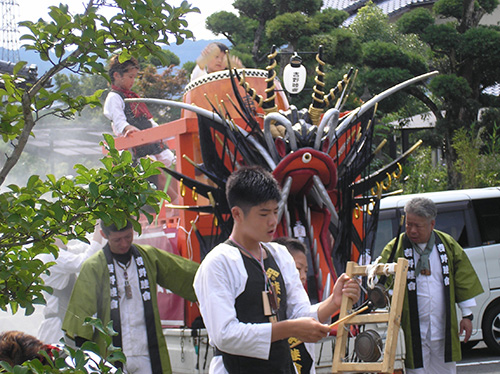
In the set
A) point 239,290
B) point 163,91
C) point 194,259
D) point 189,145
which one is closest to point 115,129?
point 189,145

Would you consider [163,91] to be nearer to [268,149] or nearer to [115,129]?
[115,129]

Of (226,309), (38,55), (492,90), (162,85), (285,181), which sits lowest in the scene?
(226,309)

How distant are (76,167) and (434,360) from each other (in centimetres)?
378

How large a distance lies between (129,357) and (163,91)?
1793cm

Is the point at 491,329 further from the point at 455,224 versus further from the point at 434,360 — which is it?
the point at 434,360

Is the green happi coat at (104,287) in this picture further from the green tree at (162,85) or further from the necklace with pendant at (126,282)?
the green tree at (162,85)

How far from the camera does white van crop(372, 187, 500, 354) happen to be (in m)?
9.64

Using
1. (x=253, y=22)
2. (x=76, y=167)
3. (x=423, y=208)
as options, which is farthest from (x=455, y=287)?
(x=253, y=22)

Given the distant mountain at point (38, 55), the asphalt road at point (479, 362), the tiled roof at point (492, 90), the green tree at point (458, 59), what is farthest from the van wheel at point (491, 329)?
the tiled roof at point (492, 90)

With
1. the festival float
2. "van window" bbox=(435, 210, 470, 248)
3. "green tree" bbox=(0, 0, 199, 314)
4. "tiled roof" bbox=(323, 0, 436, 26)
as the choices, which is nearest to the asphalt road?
"van window" bbox=(435, 210, 470, 248)

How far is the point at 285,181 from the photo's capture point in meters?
5.15

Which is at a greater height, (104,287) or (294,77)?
(294,77)

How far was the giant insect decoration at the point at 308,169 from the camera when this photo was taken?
5.15m

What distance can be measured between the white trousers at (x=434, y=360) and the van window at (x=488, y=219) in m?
4.83
